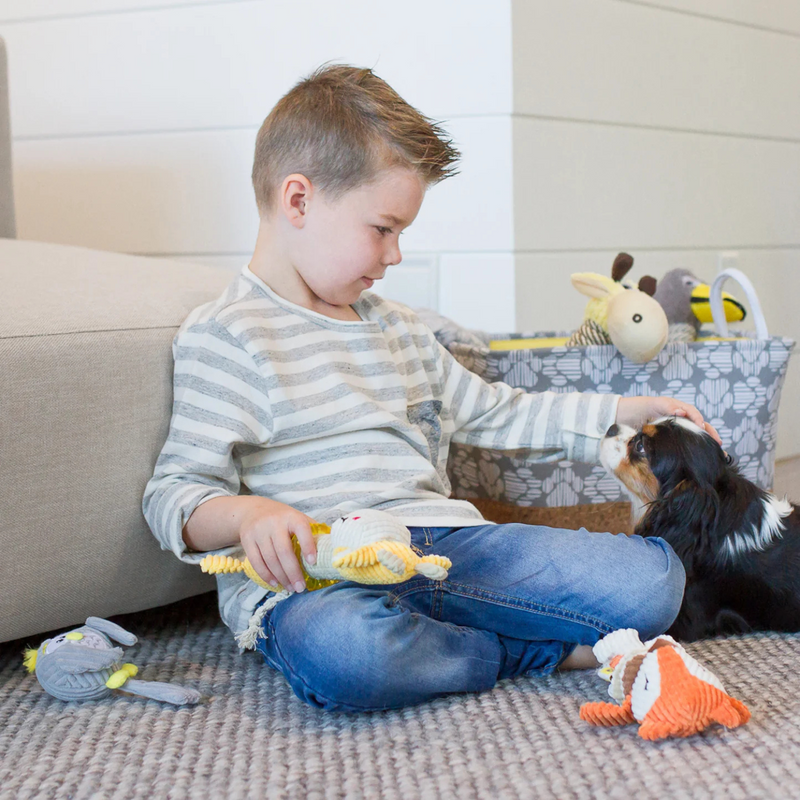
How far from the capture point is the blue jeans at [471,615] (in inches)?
33.4

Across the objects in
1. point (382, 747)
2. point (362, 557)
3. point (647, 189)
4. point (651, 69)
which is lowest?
point (382, 747)

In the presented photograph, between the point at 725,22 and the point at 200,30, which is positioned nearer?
the point at 200,30

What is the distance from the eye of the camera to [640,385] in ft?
4.47

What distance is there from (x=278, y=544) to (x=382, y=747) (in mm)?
194

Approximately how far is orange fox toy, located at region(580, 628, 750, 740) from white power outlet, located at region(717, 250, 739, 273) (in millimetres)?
1468

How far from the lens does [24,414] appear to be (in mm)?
922

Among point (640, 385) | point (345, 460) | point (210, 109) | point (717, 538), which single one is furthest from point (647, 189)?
point (345, 460)

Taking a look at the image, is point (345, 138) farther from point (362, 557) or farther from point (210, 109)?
point (210, 109)

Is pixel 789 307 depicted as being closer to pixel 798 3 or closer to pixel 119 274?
pixel 798 3

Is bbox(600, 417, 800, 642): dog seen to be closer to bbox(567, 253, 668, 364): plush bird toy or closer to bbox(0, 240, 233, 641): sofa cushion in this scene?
bbox(567, 253, 668, 364): plush bird toy

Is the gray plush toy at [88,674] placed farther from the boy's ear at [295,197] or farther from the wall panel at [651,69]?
the wall panel at [651,69]

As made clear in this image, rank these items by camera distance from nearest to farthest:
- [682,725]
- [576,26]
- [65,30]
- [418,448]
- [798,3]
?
[682,725], [418,448], [576,26], [65,30], [798,3]

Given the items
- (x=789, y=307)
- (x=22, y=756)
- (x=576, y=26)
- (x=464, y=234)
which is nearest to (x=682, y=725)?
(x=22, y=756)

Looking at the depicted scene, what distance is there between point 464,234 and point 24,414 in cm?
Result: 105
